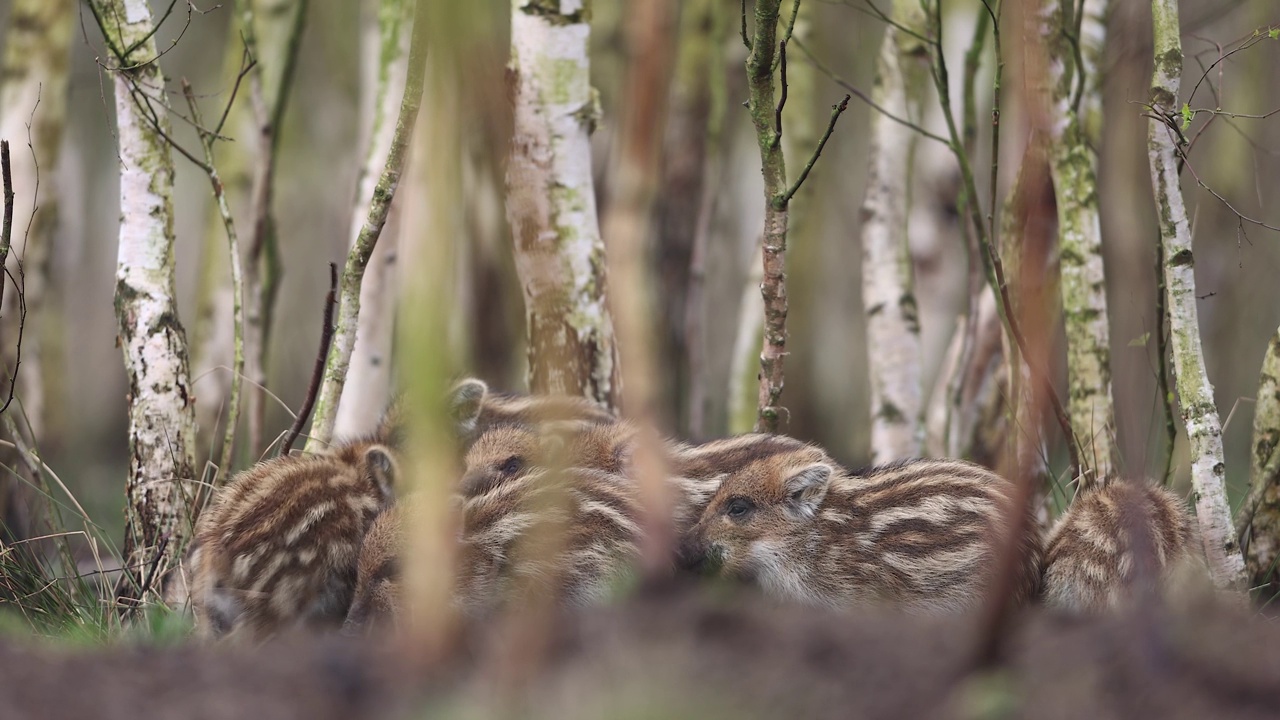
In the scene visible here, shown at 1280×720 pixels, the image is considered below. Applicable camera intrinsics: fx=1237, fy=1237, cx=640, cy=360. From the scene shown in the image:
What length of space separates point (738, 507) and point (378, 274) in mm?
2853

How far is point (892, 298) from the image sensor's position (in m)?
6.59

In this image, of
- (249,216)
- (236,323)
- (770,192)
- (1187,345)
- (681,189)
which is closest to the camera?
(1187,345)

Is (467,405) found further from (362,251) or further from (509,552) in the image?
(509,552)

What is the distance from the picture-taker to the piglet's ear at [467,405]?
16.9 feet

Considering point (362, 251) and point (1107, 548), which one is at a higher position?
point (362, 251)

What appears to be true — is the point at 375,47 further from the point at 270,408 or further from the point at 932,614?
the point at 932,614

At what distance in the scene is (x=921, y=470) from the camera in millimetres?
4438

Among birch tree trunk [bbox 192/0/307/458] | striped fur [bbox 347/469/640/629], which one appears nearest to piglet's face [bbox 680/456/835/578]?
striped fur [bbox 347/469/640/629]

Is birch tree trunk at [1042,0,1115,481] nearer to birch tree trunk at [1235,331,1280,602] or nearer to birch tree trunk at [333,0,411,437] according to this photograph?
birch tree trunk at [1235,331,1280,602]

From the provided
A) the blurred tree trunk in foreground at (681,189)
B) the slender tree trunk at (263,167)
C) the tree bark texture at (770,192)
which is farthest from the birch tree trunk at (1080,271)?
the blurred tree trunk in foreground at (681,189)

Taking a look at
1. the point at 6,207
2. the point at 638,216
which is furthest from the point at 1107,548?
the point at 6,207

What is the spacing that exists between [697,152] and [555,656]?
7.70m

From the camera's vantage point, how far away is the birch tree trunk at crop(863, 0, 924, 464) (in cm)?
658

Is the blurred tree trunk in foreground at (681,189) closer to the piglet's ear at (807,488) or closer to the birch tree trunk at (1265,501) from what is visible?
the piglet's ear at (807,488)
